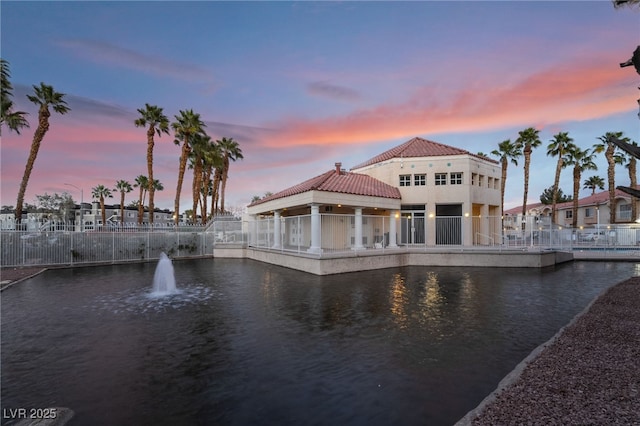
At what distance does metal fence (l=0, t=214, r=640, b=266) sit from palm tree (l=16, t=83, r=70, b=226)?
15.4 feet

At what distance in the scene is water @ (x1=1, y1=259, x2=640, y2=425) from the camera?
13.6ft

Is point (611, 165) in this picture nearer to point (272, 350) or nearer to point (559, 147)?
point (559, 147)

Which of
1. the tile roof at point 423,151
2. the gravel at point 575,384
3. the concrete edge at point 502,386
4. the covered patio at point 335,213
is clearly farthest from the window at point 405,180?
the concrete edge at point 502,386

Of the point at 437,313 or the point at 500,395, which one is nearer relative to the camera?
the point at 500,395

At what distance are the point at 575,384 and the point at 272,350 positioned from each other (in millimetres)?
4755

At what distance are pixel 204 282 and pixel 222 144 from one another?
31.1 metres

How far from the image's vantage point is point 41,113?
74.2 feet

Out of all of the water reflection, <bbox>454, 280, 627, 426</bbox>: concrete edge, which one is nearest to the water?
the water reflection

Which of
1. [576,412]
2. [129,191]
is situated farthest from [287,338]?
[129,191]

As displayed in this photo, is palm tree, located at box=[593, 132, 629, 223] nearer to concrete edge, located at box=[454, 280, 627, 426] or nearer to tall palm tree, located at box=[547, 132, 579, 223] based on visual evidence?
tall palm tree, located at box=[547, 132, 579, 223]

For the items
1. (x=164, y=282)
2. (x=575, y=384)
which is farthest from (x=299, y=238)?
(x=575, y=384)

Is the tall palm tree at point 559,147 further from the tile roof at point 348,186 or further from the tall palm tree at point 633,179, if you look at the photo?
the tile roof at point 348,186

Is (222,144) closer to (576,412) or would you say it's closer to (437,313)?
(437,313)

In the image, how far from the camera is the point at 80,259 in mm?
20438
